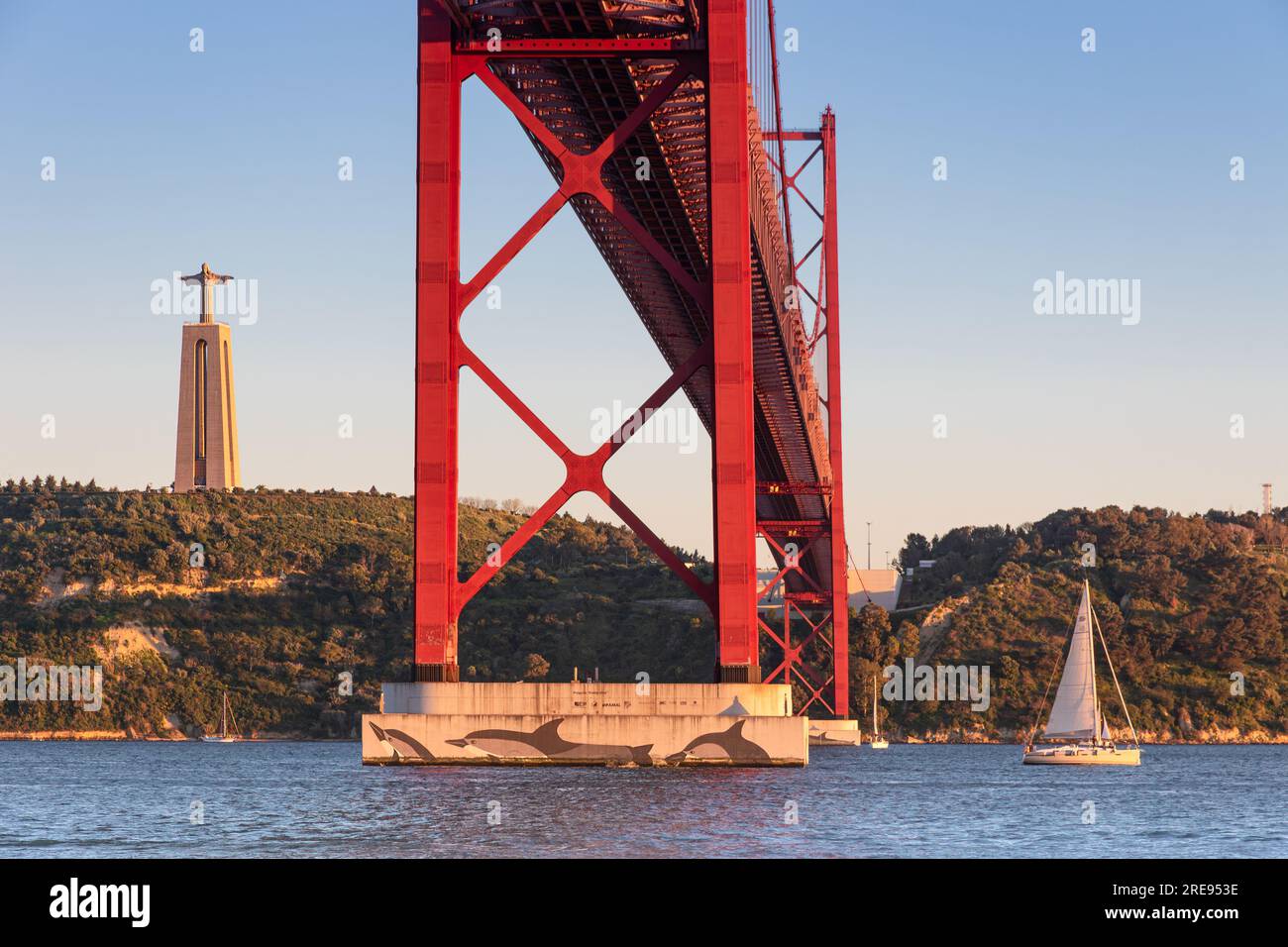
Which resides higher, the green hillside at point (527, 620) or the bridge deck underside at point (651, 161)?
the bridge deck underside at point (651, 161)

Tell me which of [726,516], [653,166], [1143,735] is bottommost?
[1143,735]

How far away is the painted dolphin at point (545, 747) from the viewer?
31328 mm

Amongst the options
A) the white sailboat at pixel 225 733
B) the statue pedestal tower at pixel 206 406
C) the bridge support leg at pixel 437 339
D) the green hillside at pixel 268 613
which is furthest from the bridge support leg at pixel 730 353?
the statue pedestal tower at pixel 206 406

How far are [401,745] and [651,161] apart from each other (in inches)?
484

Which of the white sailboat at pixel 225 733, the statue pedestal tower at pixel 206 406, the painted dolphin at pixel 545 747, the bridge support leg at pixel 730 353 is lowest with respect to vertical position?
the white sailboat at pixel 225 733

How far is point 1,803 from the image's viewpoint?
32656mm

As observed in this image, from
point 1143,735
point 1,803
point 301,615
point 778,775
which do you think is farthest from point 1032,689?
point 1,803

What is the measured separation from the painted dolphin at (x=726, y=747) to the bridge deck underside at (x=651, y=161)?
22.0 feet

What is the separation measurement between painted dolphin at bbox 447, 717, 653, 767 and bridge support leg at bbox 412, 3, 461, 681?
60.1 inches

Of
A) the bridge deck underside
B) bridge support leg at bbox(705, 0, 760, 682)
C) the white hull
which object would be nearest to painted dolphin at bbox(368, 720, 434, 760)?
bridge support leg at bbox(705, 0, 760, 682)

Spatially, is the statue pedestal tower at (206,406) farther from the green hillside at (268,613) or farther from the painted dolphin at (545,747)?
the painted dolphin at (545,747)

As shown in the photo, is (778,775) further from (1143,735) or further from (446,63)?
(1143,735)

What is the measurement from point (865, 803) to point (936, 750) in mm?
47924

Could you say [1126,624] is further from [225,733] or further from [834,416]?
[225,733]
